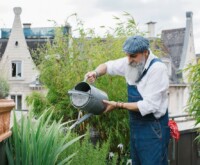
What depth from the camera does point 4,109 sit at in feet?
7.47

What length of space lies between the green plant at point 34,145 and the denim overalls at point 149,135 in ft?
1.43

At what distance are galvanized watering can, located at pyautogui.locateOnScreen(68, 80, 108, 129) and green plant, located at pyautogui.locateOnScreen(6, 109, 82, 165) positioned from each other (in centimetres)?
17

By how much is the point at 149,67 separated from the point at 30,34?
1755cm

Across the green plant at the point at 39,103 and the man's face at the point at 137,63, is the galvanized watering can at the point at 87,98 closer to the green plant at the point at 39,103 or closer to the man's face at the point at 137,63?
the man's face at the point at 137,63

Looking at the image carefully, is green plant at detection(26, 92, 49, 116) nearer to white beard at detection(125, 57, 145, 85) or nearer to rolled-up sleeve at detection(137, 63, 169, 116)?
white beard at detection(125, 57, 145, 85)

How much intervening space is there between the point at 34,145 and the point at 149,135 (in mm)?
686

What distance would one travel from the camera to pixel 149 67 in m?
2.64

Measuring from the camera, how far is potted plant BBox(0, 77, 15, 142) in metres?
2.25

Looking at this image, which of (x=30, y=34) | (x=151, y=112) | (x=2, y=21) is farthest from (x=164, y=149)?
(x=30, y=34)

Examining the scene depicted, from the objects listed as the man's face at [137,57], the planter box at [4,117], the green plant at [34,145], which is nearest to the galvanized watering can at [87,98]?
the green plant at [34,145]

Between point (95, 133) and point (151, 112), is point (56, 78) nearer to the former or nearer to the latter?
point (95, 133)

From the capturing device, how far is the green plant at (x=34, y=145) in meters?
2.46

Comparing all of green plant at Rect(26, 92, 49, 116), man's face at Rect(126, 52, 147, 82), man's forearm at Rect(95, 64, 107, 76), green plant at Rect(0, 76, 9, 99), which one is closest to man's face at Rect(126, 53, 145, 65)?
man's face at Rect(126, 52, 147, 82)

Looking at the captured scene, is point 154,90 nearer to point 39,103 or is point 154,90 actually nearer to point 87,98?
point 87,98
